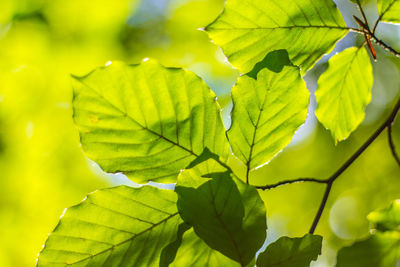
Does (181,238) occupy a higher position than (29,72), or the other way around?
(181,238)

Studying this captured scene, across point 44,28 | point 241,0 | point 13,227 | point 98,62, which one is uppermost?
point 241,0

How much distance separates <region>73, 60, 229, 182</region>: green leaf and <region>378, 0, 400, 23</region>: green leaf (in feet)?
1.48

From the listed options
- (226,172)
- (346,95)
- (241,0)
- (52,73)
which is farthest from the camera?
(52,73)

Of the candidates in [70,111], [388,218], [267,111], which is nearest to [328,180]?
[388,218]

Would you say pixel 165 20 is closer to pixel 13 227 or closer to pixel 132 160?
pixel 13 227

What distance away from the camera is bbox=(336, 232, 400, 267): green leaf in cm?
62

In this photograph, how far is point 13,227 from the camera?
4.31m

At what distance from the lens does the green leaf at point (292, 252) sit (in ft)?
1.80

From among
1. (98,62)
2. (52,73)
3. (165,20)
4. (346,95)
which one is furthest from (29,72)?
(346,95)

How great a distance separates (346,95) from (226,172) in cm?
50

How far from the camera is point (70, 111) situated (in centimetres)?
435

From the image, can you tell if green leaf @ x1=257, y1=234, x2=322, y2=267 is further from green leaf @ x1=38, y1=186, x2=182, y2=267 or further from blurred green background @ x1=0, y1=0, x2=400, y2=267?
blurred green background @ x1=0, y1=0, x2=400, y2=267

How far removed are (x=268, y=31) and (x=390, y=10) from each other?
0.87 feet

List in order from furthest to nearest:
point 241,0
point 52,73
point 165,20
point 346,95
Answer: point 165,20 < point 52,73 < point 346,95 < point 241,0
